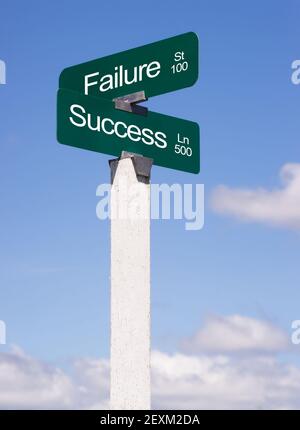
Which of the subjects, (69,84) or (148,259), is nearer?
(148,259)

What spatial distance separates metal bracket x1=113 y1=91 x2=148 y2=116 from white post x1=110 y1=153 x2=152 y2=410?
1.20ft

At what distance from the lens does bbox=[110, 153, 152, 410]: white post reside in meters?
5.23

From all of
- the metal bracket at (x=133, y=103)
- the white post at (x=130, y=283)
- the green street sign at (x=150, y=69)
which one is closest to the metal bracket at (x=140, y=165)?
the white post at (x=130, y=283)

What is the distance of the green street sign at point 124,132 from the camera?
536cm

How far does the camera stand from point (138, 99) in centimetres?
572

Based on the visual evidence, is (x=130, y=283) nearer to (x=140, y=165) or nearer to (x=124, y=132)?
(x=140, y=165)

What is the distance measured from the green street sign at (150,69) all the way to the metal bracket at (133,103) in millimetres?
32

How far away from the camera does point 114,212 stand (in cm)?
550

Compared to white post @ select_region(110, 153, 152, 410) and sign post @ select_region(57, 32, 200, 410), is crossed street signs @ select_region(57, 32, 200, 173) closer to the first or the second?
sign post @ select_region(57, 32, 200, 410)

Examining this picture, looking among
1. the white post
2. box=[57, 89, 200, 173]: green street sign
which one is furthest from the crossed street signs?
the white post

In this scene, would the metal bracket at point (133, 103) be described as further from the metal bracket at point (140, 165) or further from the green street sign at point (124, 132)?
the metal bracket at point (140, 165)

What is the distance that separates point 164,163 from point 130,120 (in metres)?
0.40
